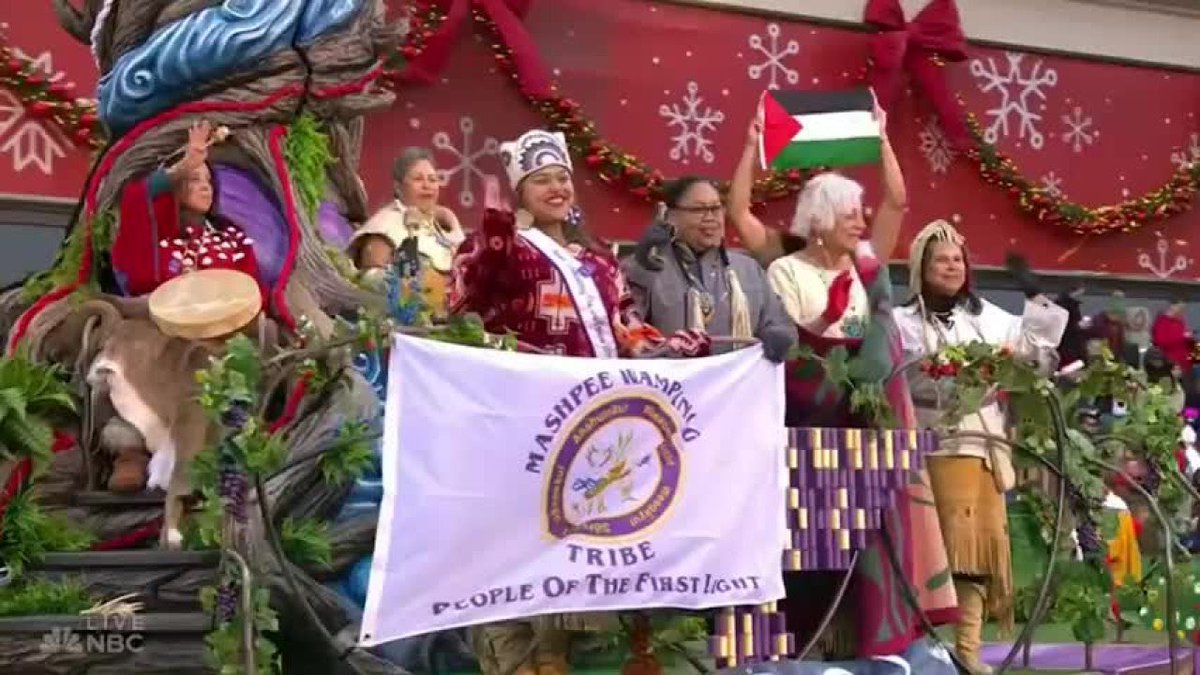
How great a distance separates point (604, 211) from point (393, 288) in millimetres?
5463

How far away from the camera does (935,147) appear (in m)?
12.8

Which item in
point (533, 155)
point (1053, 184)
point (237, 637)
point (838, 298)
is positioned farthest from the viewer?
point (1053, 184)

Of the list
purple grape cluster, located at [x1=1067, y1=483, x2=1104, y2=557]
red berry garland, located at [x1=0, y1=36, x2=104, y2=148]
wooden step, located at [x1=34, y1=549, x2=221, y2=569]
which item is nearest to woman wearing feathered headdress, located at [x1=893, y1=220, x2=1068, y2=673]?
purple grape cluster, located at [x1=1067, y1=483, x2=1104, y2=557]

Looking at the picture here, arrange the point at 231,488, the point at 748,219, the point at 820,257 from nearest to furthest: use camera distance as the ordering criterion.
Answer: the point at 231,488, the point at 820,257, the point at 748,219

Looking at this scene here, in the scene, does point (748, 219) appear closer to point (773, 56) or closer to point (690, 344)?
point (690, 344)

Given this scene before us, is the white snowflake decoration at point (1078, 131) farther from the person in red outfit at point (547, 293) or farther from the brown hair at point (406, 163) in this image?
the person in red outfit at point (547, 293)

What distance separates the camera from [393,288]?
5.76 metres

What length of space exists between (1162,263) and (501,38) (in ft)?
19.0

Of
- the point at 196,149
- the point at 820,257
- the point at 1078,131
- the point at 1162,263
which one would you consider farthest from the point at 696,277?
the point at 1162,263

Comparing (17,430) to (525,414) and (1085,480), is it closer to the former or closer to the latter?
(525,414)

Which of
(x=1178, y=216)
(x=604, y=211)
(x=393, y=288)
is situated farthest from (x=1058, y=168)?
(x=393, y=288)

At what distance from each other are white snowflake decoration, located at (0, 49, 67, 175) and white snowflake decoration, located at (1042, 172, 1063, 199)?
703 cm

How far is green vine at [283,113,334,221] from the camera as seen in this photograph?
6.96m

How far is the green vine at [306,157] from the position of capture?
6961 millimetres
